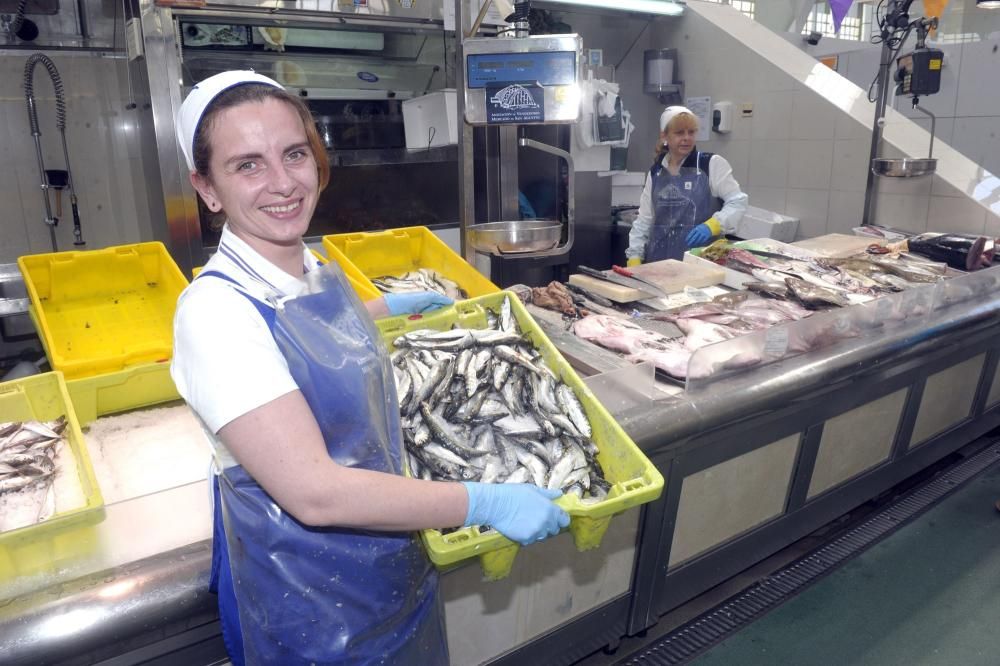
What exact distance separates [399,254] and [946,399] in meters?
2.92

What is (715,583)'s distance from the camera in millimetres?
2799

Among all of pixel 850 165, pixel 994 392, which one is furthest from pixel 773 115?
pixel 994 392

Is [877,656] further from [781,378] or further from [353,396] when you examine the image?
[353,396]

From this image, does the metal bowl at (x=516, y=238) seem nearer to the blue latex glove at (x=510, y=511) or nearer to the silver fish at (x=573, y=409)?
the silver fish at (x=573, y=409)

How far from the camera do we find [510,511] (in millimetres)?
1379

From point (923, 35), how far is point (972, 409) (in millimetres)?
2465

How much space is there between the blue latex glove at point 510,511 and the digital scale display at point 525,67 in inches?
76.6

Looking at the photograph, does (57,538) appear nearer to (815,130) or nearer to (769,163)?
(815,130)

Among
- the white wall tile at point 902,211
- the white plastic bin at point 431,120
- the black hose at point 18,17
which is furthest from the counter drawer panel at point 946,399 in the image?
the black hose at point 18,17

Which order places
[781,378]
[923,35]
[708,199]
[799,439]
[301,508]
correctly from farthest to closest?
1. [708,199]
2. [923,35]
3. [799,439]
4. [781,378]
5. [301,508]

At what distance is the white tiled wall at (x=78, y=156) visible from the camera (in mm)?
4441

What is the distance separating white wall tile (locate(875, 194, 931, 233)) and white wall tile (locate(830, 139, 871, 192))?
0.66 feet

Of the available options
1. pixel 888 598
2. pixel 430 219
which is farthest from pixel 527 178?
pixel 888 598

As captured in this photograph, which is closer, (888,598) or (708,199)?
(888,598)
